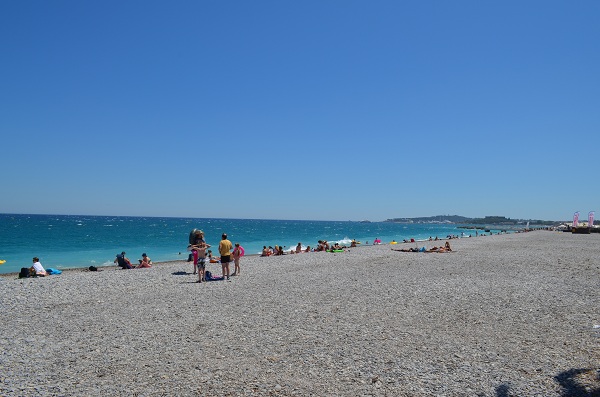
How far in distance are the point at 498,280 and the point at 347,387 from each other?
10.8 meters

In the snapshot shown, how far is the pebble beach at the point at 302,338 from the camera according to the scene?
5.37m

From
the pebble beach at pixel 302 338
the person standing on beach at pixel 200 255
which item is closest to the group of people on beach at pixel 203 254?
the person standing on beach at pixel 200 255

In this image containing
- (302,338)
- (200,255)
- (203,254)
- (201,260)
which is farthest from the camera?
(203,254)

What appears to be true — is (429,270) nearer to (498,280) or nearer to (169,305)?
(498,280)

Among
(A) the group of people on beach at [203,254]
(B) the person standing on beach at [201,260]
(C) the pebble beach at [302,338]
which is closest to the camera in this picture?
(C) the pebble beach at [302,338]

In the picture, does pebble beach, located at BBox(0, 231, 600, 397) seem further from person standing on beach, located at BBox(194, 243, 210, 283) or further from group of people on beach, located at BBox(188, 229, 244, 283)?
group of people on beach, located at BBox(188, 229, 244, 283)

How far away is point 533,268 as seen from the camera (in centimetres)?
1758

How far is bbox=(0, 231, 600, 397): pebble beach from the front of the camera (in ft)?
17.6

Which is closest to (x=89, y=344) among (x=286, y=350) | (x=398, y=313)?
(x=286, y=350)

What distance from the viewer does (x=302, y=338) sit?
287 inches

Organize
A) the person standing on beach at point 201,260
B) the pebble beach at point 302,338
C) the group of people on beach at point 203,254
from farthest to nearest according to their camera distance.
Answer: the group of people on beach at point 203,254 → the person standing on beach at point 201,260 → the pebble beach at point 302,338

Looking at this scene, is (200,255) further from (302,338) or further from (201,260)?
(302,338)

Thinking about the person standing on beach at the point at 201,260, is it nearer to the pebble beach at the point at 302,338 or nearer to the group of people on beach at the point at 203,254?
the group of people on beach at the point at 203,254

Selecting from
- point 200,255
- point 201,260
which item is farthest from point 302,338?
point 200,255
